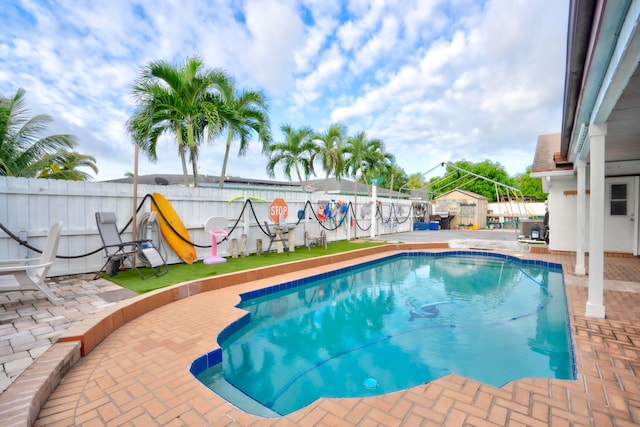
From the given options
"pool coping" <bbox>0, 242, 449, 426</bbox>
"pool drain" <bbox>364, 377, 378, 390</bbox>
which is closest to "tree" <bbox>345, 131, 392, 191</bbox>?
"pool coping" <bbox>0, 242, 449, 426</bbox>

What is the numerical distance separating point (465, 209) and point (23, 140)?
25.5 meters

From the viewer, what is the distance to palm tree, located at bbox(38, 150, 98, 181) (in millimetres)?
11891

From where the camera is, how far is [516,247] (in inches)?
451

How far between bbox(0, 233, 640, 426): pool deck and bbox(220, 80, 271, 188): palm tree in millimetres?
8023

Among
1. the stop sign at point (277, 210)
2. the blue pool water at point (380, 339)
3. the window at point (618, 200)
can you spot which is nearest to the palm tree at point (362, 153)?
the stop sign at point (277, 210)

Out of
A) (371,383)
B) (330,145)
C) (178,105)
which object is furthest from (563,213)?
(178,105)

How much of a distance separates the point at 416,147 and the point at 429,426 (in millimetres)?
35628

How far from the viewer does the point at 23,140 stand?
982 centimetres

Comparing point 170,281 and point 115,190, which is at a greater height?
point 115,190

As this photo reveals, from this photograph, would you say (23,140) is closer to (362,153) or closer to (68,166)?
(68,166)

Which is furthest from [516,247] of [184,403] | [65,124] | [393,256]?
[65,124]

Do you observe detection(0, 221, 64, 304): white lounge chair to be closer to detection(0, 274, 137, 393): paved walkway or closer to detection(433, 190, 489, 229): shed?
detection(0, 274, 137, 393): paved walkway

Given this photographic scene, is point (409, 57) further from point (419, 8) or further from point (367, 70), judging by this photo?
point (419, 8)

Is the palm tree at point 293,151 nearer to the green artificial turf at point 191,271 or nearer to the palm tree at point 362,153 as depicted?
the palm tree at point 362,153
